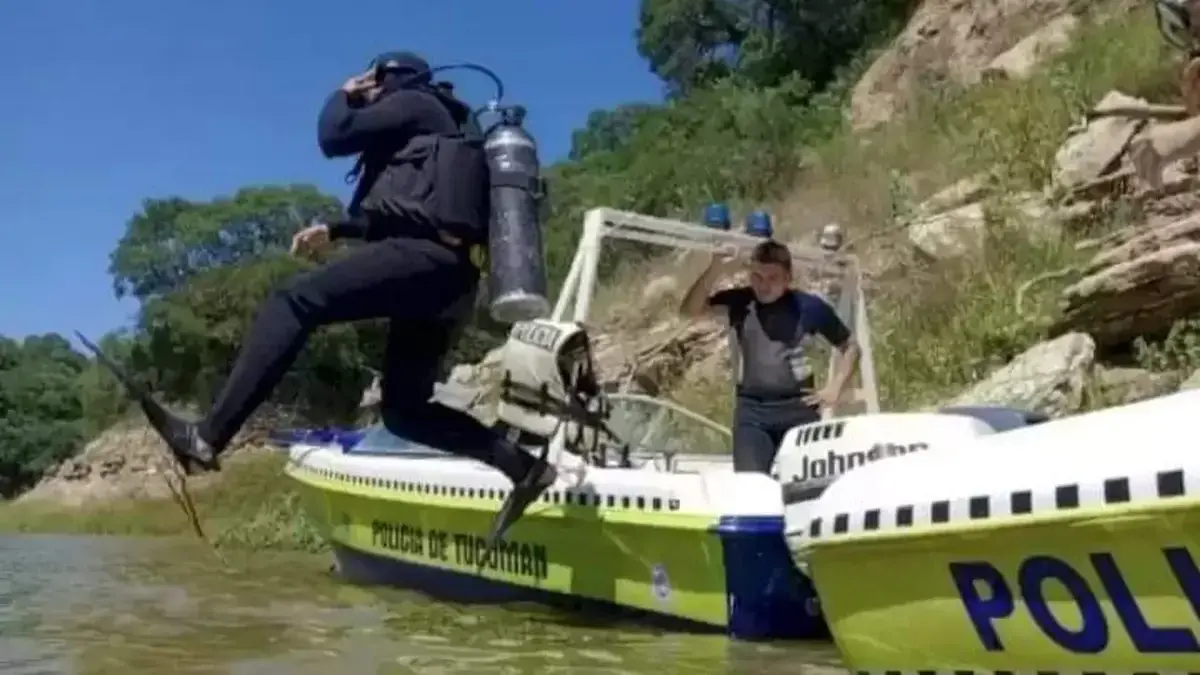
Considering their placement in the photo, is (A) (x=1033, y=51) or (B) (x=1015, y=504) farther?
(A) (x=1033, y=51)

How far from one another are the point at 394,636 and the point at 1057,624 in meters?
3.56

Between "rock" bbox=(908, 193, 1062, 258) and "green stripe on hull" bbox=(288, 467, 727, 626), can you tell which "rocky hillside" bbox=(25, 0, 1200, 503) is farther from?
"green stripe on hull" bbox=(288, 467, 727, 626)

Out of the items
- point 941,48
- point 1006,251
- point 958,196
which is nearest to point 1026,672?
point 1006,251

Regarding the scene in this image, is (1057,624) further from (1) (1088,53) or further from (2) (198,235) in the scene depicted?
(2) (198,235)

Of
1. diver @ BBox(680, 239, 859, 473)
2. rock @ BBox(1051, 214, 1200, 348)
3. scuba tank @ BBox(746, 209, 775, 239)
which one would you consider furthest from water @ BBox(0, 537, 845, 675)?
rock @ BBox(1051, 214, 1200, 348)

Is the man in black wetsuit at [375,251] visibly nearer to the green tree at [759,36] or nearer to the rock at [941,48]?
the rock at [941,48]

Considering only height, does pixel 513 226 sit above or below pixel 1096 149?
below

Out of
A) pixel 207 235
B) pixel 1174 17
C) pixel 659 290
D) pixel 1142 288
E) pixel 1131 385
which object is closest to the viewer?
pixel 1174 17

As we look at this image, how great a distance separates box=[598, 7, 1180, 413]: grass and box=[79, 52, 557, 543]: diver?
620 cm

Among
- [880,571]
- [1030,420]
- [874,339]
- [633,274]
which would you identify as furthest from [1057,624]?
[633,274]

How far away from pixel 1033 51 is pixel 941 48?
532cm

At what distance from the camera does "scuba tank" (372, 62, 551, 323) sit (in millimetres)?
5383

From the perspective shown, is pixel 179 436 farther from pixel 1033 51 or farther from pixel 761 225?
pixel 1033 51

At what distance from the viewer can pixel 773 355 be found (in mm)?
6977
